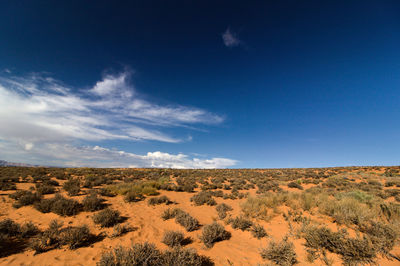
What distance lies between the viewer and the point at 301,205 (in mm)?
8859

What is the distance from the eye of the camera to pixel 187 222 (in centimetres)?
682

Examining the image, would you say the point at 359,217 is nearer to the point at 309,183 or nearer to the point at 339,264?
the point at 339,264

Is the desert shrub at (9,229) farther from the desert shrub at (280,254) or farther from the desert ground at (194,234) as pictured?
the desert shrub at (280,254)

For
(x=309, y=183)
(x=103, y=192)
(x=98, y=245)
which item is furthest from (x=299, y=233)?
(x=309, y=183)

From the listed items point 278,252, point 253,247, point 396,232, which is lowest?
point 253,247

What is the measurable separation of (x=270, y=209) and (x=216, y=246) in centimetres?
495

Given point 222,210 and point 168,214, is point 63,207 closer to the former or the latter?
point 168,214

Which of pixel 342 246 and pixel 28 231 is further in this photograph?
pixel 28 231

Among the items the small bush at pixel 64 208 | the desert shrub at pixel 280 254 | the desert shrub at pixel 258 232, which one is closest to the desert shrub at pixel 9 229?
the small bush at pixel 64 208

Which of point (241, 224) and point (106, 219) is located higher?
point (106, 219)

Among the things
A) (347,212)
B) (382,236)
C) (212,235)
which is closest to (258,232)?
(212,235)

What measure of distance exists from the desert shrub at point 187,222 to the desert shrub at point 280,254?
3025 millimetres

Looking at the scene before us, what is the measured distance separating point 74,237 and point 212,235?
480 cm

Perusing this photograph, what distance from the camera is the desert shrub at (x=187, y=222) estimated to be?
6691 millimetres
